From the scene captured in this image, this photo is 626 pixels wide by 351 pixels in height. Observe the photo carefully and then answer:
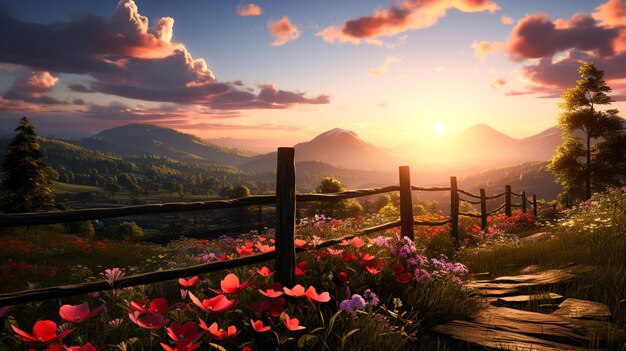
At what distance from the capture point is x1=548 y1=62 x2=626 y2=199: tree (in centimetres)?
2930

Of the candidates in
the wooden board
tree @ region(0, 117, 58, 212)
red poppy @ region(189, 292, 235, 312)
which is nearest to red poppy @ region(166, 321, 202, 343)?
red poppy @ region(189, 292, 235, 312)

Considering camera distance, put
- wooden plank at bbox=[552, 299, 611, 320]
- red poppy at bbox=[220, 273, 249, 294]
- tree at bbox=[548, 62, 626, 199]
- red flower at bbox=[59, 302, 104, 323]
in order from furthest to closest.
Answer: tree at bbox=[548, 62, 626, 199], wooden plank at bbox=[552, 299, 611, 320], red poppy at bbox=[220, 273, 249, 294], red flower at bbox=[59, 302, 104, 323]

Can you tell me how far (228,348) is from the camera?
Answer: 102 inches

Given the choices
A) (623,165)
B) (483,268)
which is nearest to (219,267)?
(483,268)

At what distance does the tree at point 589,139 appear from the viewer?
96.1 ft

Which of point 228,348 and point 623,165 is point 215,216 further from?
point 228,348

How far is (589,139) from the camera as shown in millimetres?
30297

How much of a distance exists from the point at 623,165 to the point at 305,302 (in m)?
36.1

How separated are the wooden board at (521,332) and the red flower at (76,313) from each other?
115 inches

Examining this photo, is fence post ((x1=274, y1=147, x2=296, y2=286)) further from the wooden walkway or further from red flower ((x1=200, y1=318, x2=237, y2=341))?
the wooden walkway

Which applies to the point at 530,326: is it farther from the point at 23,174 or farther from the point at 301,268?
the point at 23,174

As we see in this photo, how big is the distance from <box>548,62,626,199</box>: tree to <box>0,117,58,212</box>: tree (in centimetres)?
4906

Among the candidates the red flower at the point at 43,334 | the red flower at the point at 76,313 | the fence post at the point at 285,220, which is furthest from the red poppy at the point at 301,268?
the red flower at the point at 43,334

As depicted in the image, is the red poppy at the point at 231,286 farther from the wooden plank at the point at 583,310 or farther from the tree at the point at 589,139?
the tree at the point at 589,139
